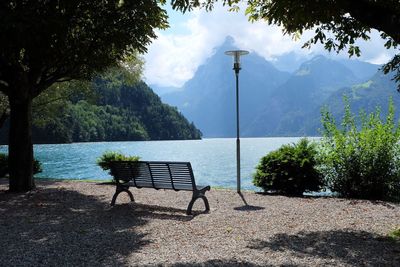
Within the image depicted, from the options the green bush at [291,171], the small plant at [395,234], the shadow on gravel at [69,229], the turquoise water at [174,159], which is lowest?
the turquoise water at [174,159]

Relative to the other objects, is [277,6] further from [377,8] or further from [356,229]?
[356,229]

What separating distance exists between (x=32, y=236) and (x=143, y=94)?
17525 centimetres

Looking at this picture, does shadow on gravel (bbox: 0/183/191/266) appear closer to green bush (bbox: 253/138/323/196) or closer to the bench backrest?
the bench backrest

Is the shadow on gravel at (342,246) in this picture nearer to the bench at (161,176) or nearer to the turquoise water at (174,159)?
the bench at (161,176)

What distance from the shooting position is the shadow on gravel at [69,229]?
242 inches

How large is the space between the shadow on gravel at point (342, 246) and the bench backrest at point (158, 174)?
9.74 feet

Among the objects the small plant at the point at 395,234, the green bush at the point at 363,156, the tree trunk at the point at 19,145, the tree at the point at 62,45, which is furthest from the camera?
the tree trunk at the point at 19,145

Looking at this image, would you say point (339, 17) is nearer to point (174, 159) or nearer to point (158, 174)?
point (158, 174)

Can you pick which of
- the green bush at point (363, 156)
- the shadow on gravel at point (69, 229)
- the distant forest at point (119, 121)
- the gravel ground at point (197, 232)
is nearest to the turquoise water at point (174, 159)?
the green bush at point (363, 156)

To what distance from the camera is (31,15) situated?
10.1 metres

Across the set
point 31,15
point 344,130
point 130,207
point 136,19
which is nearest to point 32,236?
point 130,207

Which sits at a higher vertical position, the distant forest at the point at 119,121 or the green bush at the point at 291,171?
the distant forest at the point at 119,121

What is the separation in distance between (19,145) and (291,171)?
8.56 metres

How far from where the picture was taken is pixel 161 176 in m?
10.1
